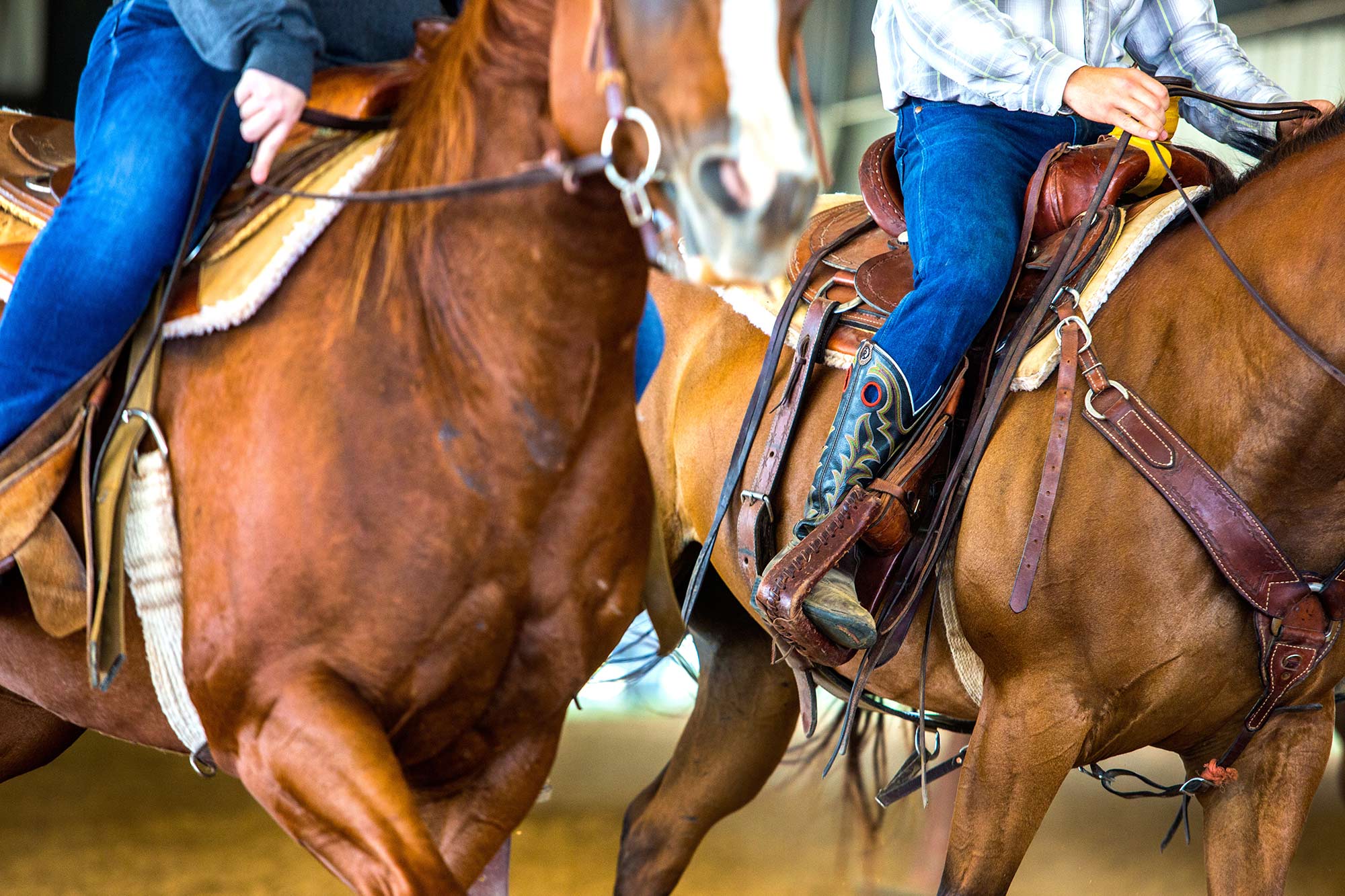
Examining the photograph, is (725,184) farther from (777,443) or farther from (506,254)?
(777,443)

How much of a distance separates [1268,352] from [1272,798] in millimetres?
859

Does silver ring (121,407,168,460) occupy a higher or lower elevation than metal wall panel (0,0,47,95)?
higher

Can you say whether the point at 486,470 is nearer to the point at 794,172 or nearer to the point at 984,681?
the point at 794,172

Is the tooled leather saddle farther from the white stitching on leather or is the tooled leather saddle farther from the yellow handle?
the white stitching on leather

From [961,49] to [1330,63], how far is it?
6.05 metres

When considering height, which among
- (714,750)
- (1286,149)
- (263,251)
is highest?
(1286,149)

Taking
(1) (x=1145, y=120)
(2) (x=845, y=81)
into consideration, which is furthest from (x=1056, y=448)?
(2) (x=845, y=81)

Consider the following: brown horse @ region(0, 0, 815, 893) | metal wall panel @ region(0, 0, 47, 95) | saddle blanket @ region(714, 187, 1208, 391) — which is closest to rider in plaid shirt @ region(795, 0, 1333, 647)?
saddle blanket @ region(714, 187, 1208, 391)

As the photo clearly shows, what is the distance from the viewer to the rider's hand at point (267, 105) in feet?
4.71

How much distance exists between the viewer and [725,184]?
46.8 inches

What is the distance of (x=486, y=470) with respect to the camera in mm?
1486

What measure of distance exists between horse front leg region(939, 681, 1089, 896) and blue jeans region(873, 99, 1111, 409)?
0.58m

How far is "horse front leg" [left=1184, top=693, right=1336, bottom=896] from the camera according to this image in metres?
2.44

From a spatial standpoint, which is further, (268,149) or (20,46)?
(20,46)
